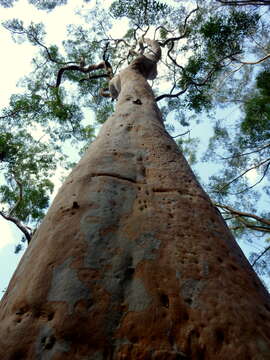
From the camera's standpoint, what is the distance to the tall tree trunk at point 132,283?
805mm

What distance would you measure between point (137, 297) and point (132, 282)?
62 millimetres

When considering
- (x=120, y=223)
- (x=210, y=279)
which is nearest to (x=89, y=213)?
(x=120, y=223)

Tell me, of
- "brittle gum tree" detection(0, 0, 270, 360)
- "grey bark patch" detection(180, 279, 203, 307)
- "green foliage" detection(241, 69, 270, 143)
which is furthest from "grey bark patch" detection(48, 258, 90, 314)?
"green foliage" detection(241, 69, 270, 143)

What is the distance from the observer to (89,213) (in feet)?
4.14

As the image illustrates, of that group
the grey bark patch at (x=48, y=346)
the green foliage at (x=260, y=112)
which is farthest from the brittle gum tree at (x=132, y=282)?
the green foliage at (x=260, y=112)

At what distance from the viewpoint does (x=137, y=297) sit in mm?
938

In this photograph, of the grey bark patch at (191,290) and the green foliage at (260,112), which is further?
the green foliage at (260,112)

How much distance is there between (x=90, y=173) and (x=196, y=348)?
3.29ft

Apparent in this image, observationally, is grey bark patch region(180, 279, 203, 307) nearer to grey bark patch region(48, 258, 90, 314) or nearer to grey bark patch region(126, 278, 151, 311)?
grey bark patch region(126, 278, 151, 311)

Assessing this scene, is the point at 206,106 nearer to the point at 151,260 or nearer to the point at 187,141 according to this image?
the point at 187,141

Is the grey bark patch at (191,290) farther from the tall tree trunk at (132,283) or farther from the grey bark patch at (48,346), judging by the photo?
the grey bark patch at (48,346)

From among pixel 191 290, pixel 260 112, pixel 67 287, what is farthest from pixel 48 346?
pixel 260 112

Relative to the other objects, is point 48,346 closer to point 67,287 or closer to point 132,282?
point 67,287

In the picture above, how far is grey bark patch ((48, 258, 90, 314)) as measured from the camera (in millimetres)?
900
